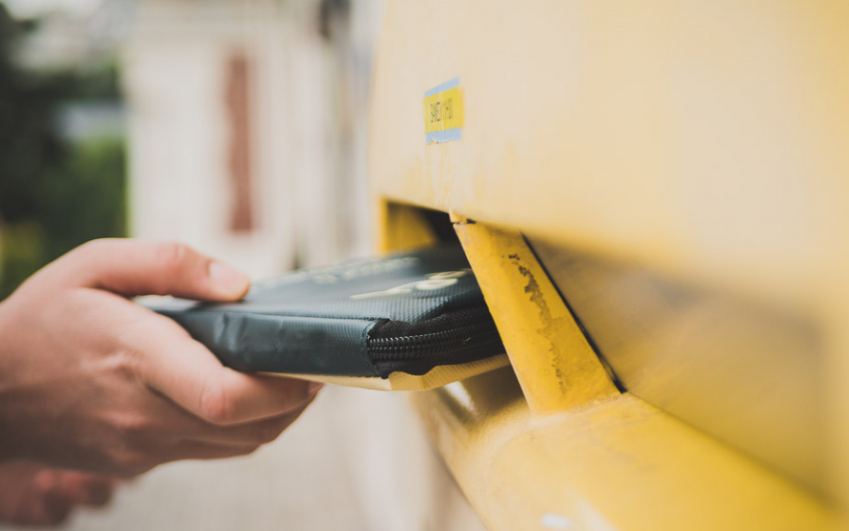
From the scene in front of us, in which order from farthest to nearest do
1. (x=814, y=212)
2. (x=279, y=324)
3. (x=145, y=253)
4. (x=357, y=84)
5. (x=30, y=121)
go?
(x=30, y=121) < (x=357, y=84) < (x=145, y=253) < (x=279, y=324) < (x=814, y=212)

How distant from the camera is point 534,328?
0.31 meters

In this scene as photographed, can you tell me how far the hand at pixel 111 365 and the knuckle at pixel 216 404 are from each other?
23 millimetres

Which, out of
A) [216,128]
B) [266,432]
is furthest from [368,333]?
[216,128]

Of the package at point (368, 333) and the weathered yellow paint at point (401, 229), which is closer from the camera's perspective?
the package at point (368, 333)

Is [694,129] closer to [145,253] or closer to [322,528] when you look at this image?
[145,253]

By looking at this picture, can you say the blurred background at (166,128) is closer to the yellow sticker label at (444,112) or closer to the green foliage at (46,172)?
the green foliage at (46,172)

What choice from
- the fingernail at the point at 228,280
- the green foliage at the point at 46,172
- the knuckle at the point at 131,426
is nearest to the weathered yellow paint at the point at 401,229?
the fingernail at the point at 228,280

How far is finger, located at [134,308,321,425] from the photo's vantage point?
1.40 feet

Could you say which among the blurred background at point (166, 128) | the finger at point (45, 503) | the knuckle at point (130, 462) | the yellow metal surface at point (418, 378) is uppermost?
the blurred background at point (166, 128)

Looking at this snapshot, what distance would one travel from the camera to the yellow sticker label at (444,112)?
0.33 m

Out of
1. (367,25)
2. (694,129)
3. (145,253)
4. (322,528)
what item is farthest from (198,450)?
(322,528)

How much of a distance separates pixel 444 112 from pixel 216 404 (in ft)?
0.86

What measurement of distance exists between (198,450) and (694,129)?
504 millimetres

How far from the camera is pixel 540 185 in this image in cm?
25
